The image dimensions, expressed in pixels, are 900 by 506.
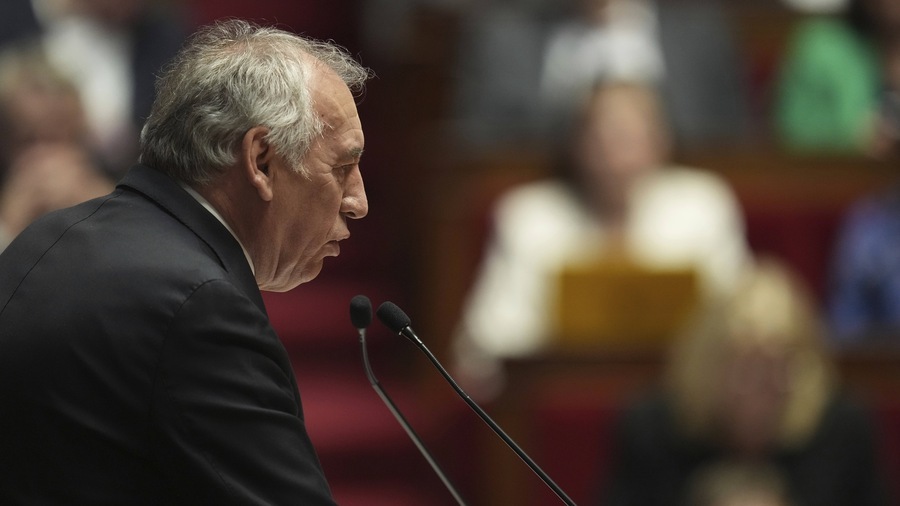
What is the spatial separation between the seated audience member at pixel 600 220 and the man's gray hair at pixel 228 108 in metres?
1.40

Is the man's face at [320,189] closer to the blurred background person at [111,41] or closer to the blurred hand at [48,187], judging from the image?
the blurred hand at [48,187]

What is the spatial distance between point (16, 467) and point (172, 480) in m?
0.11

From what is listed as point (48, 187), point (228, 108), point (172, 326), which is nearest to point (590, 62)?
point (48, 187)

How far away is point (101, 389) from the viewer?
0.89 meters

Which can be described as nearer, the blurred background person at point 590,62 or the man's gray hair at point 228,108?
the man's gray hair at point 228,108

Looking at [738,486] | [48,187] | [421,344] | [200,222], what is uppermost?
[200,222]

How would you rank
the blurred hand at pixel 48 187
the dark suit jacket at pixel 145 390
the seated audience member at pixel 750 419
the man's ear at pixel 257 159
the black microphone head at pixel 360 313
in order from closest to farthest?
the dark suit jacket at pixel 145 390 < the man's ear at pixel 257 159 < the black microphone head at pixel 360 313 < the blurred hand at pixel 48 187 < the seated audience member at pixel 750 419

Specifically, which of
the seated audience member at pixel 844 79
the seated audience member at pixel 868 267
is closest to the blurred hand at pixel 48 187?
the seated audience member at pixel 868 267

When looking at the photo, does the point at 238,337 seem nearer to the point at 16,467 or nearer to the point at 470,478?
the point at 16,467

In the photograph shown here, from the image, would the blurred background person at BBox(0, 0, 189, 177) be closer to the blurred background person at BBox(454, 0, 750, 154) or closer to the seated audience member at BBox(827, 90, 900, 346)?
the blurred background person at BBox(454, 0, 750, 154)

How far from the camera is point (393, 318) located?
108 centimetres

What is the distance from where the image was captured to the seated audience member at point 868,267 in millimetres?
2465

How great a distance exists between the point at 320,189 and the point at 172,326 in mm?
190

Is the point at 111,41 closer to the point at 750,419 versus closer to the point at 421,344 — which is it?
the point at 750,419
